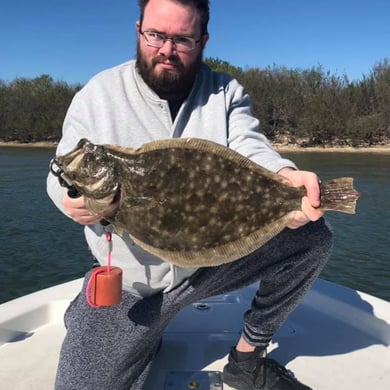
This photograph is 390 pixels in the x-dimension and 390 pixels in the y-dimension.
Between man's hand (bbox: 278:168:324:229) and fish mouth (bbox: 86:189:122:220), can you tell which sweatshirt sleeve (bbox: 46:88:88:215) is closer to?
fish mouth (bbox: 86:189:122:220)

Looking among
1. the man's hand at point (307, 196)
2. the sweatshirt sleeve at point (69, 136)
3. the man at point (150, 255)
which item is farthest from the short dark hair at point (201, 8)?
the man's hand at point (307, 196)

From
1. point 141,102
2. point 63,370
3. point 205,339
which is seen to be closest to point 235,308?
point 205,339

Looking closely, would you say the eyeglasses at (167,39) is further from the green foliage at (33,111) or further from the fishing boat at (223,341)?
the green foliage at (33,111)

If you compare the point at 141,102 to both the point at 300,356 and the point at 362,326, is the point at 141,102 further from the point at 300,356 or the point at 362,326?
the point at 362,326

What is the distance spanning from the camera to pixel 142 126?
2.64 meters

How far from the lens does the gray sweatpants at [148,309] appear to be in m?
2.56

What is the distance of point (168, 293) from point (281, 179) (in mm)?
888

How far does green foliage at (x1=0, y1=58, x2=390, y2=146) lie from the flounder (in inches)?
1708

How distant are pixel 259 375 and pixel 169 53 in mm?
1898

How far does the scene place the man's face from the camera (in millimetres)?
2537

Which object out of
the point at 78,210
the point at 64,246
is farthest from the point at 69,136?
the point at 64,246

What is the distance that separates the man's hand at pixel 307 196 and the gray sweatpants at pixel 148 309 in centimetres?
33

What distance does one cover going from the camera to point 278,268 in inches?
107

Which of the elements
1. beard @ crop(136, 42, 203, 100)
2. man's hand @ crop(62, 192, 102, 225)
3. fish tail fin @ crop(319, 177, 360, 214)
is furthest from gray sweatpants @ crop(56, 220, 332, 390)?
beard @ crop(136, 42, 203, 100)
